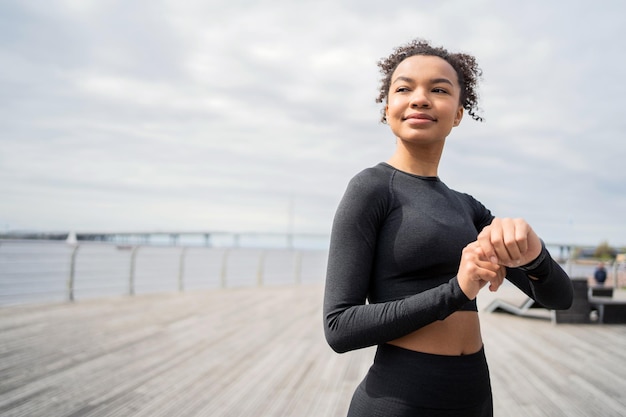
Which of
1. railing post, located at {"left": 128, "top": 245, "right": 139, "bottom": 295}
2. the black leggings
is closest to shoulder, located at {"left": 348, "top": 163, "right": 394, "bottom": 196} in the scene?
the black leggings

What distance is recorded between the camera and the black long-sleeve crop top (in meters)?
0.95

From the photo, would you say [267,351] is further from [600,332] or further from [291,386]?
[600,332]

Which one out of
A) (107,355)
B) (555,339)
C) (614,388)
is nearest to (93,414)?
(107,355)

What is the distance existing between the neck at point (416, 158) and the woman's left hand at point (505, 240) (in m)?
0.35

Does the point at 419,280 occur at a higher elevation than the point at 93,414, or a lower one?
higher

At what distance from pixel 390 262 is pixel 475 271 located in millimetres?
214

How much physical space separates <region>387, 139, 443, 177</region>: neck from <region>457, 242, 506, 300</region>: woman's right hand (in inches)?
13.4

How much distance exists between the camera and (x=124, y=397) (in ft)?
11.5

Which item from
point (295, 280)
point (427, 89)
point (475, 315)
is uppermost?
point (427, 89)

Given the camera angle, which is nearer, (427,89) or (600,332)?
(427,89)

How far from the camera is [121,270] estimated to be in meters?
10.4

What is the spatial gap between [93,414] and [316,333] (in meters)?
3.31

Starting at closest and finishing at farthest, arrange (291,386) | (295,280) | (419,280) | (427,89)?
(419,280) → (427,89) → (291,386) → (295,280)

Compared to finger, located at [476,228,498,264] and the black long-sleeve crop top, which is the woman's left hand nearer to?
finger, located at [476,228,498,264]
